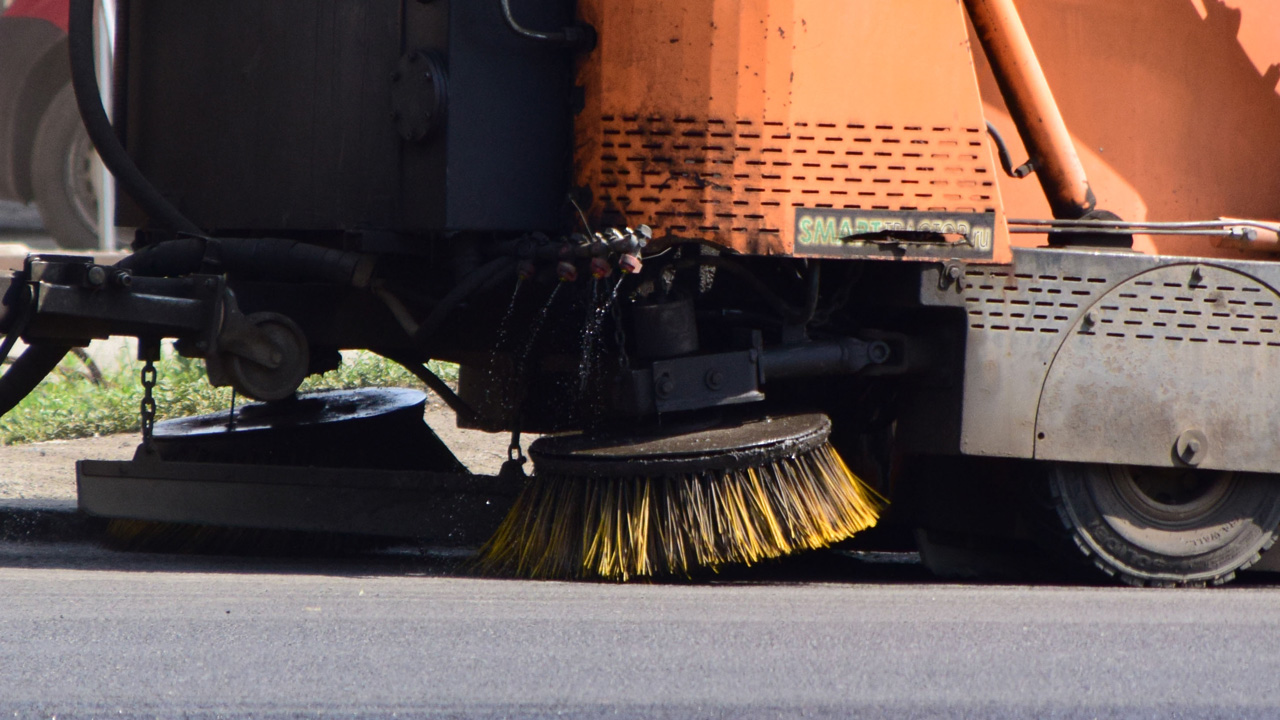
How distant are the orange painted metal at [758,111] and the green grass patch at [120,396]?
3695 millimetres

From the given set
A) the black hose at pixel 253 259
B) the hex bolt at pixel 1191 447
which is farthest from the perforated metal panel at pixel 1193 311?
Answer: the black hose at pixel 253 259

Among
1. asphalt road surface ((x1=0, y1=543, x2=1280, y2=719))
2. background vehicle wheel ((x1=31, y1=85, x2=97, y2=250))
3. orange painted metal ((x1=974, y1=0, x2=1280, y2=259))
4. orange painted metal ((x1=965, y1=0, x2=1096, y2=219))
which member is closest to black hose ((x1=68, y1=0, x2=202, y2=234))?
asphalt road surface ((x1=0, y1=543, x2=1280, y2=719))

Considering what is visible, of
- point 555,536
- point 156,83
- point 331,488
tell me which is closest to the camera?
point 555,536

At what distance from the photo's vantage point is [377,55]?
4.17m

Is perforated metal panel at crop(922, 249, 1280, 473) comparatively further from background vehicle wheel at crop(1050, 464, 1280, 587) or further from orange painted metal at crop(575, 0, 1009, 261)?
orange painted metal at crop(575, 0, 1009, 261)

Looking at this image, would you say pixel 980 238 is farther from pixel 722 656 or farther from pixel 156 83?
pixel 156 83

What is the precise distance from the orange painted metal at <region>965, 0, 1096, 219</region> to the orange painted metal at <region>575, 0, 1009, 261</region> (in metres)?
0.33

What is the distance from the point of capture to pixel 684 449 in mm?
3938

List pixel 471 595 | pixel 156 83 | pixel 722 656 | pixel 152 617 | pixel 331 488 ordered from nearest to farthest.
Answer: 1. pixel 722 656
2. pixel 152 617
3. pixel 471 595
4. pixel 331 488
5. pixel 156 83

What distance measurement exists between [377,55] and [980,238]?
1700 millimetres

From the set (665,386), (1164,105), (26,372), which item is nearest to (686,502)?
(665,386)

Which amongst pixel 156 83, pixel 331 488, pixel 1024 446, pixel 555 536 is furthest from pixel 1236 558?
pixel 156 83

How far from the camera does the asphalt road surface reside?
2.67 m

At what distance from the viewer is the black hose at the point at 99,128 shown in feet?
13.6
